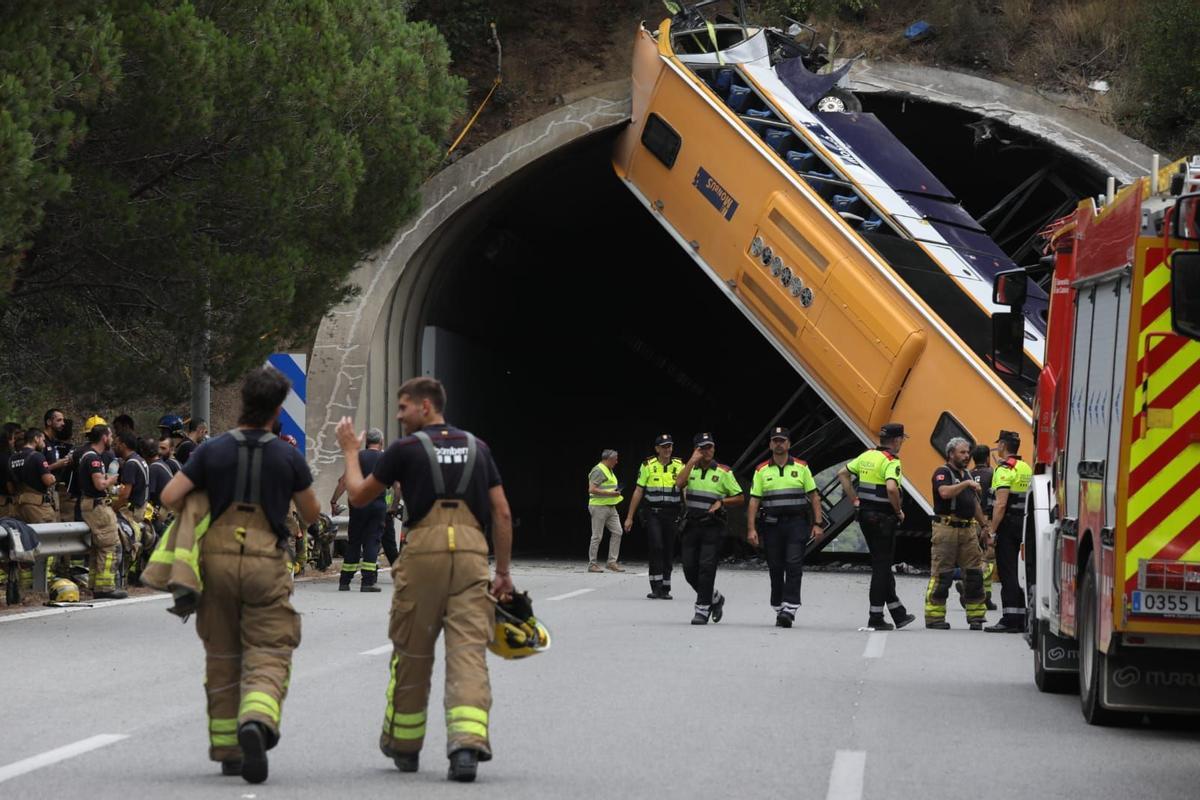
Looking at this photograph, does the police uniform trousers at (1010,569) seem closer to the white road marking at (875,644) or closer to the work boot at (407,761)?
the white road marking at (875,644)

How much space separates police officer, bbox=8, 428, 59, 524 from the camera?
1761 cm

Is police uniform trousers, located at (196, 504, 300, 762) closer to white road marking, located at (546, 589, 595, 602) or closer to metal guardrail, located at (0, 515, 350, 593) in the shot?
metal guardrail, located at (0, 515, 350, 593)

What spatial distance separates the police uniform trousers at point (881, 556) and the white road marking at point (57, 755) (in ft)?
28.9

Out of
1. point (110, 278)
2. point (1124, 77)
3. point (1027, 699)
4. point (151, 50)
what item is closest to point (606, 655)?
point (1027, 699)

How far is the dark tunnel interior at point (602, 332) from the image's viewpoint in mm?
31141

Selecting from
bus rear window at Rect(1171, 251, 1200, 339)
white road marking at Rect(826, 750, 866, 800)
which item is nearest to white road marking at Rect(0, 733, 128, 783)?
white road marking at Rect(826, 750, 866, 800)

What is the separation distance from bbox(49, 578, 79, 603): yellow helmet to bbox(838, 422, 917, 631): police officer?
7.22 metres

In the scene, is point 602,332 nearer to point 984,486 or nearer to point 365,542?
point 365,542

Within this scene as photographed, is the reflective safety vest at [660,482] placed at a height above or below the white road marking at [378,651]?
above

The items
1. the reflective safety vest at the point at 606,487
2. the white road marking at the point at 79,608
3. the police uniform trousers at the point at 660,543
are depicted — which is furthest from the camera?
the reflective safety vest at the point at 606,487

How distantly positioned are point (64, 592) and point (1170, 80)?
19701 millimetres

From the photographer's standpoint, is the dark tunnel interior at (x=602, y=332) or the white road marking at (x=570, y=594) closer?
the white road marking at (x=570, y=594)

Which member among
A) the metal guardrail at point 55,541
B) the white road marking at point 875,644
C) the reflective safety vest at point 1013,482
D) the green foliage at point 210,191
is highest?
the green foliage at point 210,191

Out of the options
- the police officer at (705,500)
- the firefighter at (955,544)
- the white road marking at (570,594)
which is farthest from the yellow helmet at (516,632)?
the white road marking at (570,594)
